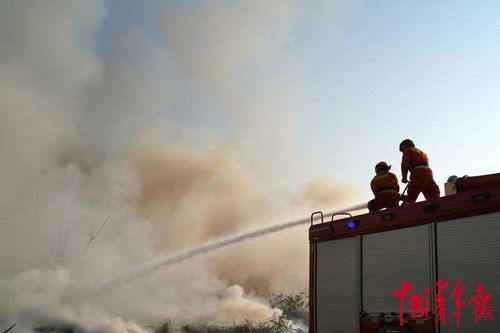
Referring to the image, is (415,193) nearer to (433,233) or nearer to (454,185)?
(454,185)

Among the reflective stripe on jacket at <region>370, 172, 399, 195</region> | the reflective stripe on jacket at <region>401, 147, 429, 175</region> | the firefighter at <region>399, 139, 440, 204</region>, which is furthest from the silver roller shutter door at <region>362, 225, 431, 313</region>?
the reflective stripe on jacket at <region>401, 147, 429, 175</region>

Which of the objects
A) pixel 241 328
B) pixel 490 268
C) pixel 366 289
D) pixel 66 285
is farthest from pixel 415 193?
pixel 66 285

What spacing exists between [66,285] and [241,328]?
32.6 ft

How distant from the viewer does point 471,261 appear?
559 centimetres

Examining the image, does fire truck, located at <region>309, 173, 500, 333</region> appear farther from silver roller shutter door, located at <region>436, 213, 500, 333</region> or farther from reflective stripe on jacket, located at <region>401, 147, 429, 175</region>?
reflective stripe on jacket, located at <region>401, 147, 429, 175</region>

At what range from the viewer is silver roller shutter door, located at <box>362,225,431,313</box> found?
6168 millimetres

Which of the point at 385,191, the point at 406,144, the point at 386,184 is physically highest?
the point at 406,144

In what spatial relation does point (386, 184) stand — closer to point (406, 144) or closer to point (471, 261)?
point (406, 144)

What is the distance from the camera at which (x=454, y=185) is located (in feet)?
22.0

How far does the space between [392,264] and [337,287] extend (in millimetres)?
1155

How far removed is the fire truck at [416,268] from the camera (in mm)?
5469

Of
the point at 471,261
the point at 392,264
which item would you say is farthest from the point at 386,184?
the point at 471,261

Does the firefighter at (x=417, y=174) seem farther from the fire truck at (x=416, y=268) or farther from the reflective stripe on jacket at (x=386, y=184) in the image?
the fire truck at (x=416, y=268)

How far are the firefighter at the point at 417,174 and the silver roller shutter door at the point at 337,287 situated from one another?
1708mm
